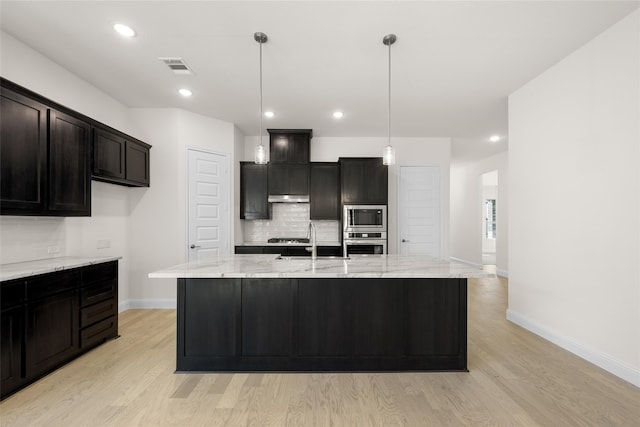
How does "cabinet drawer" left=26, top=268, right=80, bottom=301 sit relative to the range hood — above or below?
below

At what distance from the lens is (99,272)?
3115 mm

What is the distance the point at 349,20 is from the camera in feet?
8.13

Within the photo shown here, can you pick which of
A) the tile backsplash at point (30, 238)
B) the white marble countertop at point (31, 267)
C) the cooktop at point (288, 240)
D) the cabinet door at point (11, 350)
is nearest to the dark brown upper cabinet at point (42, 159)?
the tile backsplash at point (30, 238)

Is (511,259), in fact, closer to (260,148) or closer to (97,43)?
(260,148)

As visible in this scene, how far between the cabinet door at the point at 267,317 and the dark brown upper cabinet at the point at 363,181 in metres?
2.86

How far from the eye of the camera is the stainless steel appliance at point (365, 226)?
515cm

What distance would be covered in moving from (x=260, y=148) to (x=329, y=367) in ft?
6.98

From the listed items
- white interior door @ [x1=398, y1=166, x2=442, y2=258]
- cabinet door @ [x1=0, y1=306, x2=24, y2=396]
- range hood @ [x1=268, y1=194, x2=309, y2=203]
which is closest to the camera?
cabinet door @ [x1=0, y1=306, x2=24, y2=396]

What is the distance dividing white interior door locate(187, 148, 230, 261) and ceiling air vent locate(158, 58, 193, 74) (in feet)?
4.91

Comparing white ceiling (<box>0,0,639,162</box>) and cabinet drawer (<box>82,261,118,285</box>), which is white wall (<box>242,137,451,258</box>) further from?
cabinet drawer (<box>82,261,118,285</box>)

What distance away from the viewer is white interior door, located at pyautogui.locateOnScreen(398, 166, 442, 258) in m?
5.82

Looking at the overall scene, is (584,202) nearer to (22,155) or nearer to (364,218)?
(364,218)

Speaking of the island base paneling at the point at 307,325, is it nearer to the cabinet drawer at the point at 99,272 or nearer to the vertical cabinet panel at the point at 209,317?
the vertical cabinet panel at the point at 209,317

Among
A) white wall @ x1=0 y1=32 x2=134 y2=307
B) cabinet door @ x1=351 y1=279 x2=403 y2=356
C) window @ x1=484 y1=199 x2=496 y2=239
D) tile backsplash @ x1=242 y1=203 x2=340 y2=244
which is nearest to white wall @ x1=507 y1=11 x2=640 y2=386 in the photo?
cabinet door @ x1=351 y1=279 x2=403 y2=356
